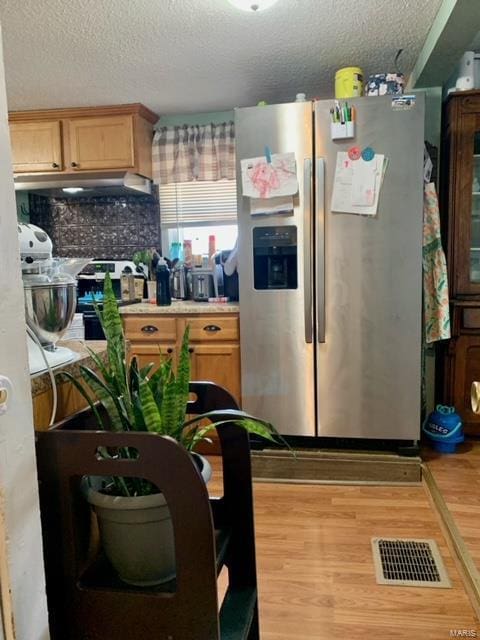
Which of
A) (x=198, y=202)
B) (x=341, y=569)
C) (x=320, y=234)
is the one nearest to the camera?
(x=341, y=569)

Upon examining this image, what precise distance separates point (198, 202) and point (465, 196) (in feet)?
5.70

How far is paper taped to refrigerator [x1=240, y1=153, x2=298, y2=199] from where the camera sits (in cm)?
256

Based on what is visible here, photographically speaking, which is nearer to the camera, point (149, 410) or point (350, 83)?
point (149, 410)

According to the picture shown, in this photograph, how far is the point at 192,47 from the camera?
8.03ft

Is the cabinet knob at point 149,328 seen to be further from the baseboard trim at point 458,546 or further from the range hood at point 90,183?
the baseboard trim at point 458,546

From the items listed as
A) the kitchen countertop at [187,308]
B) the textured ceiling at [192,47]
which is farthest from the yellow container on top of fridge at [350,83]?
the kitchen countertop at [187,308]

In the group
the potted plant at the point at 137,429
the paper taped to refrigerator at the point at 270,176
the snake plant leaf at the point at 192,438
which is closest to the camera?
the potted plant at the point at 137,429

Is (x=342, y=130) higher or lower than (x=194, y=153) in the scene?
lower

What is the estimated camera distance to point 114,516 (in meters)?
0.87

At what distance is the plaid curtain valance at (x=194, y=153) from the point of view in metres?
3.37

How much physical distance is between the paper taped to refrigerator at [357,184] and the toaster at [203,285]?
0.95 metres

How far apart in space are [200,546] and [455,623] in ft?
3.98

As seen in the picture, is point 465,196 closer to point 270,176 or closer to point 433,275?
point 433,275

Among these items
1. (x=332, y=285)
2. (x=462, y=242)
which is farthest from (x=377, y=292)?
(x=462, y=242)
